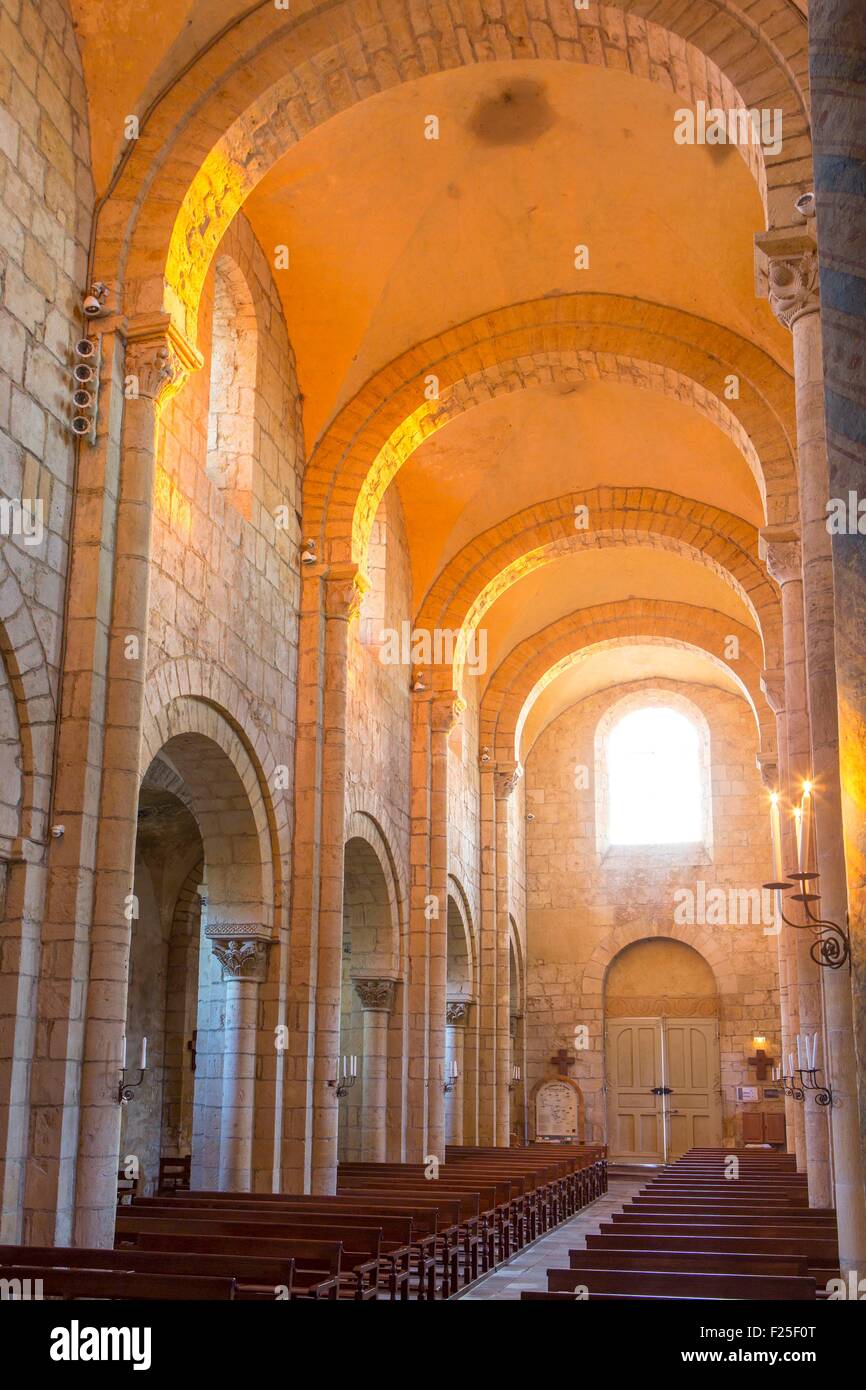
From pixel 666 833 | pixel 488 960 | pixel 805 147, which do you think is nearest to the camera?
pixel 805 147

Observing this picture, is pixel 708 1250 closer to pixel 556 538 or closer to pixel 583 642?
pixel 556 538

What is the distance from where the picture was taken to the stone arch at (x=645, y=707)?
28.2 meters

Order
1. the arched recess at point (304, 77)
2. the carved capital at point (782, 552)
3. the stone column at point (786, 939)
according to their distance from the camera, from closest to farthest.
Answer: the arched recess at point (304, 77), the carved capital at point (782, 552), the stone column at point (786, 939)

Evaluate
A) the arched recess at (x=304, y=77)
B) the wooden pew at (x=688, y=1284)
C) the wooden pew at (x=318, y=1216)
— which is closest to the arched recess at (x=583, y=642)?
the arched recess at (x=304, y=77)

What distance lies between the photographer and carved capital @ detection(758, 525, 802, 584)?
39.2 ft

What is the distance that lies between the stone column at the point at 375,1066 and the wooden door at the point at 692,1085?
11.4m

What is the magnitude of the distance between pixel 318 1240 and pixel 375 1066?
9277 mm

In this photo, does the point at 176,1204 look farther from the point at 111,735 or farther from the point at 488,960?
the point at 488,960

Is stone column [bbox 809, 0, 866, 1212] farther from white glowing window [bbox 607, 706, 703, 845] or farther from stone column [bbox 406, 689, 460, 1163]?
white glowing window [bbox 607, 706, 703, 845]

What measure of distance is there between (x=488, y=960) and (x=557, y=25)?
52.2 ft

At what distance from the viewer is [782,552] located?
1201 centimetres

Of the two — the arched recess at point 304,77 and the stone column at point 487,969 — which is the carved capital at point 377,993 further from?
the arched recess at point 304,77

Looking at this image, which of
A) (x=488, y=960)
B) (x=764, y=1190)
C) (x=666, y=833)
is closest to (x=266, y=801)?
(x=764, y=1190)

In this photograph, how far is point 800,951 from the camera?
1101 cm
